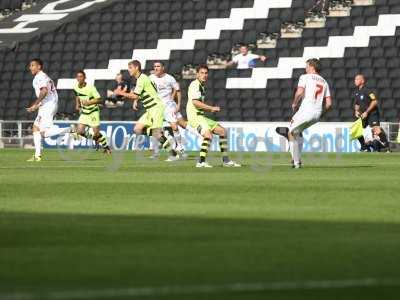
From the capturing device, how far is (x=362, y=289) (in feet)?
23.3

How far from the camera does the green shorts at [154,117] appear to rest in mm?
27156

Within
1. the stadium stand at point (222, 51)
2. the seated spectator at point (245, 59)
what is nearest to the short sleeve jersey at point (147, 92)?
the stadium stand at point (222, 51)

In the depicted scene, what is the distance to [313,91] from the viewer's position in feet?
75.8

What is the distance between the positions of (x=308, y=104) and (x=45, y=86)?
21.8ft

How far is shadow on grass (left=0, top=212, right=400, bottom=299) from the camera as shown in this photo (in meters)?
7.55

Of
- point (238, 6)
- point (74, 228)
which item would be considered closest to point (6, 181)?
point (74, 228)

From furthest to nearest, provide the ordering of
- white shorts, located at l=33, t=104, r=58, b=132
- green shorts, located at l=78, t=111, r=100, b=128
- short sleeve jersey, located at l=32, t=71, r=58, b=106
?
green shorts, located at l=78, t=111, r=100, b=128 → white shorts, located at l=33, t=104, r=58, b=132 → short sleeve jersey, located at l=32, t=71, r=58, b=106

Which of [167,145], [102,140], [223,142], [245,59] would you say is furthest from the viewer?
[245,59]

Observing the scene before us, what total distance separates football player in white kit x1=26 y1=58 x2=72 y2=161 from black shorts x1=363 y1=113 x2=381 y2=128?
8154mm

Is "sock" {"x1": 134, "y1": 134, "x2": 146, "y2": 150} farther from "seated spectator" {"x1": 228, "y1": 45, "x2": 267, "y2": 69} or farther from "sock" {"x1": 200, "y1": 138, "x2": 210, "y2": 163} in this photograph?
"sock" {"x1": 200, "y1": 138, "x2": 210, "y2": 163}

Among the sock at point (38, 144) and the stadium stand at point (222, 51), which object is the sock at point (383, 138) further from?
the sock at point (38, 144)

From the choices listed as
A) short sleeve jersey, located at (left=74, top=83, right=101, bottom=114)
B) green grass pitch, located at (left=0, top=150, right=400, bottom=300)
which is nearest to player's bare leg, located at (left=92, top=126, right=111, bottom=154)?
short sleeve jersey, located at (left=74, top=83, right=101, bottom=114)

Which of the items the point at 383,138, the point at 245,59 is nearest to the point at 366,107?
the point at 383,138

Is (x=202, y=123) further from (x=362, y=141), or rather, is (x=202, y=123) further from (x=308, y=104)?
(x=362, y=141)
